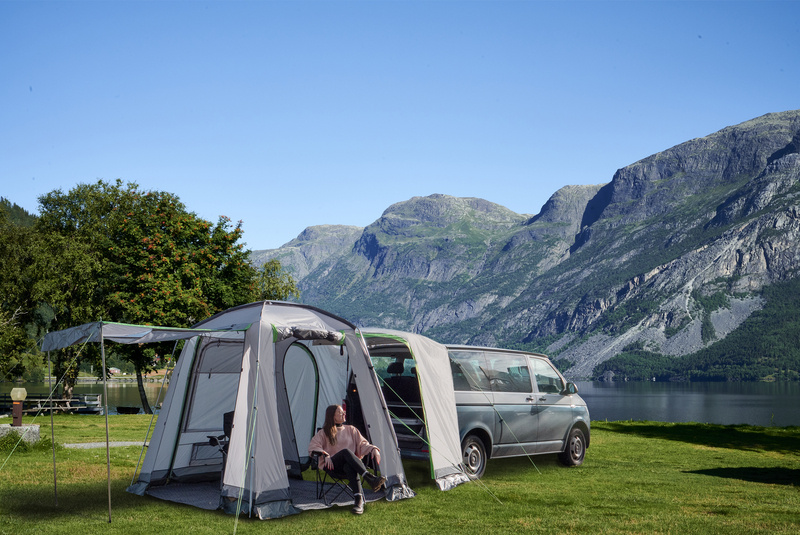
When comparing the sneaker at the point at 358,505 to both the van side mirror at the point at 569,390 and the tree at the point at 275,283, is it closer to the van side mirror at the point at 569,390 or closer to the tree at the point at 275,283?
the van side mirror at the point at 569,390

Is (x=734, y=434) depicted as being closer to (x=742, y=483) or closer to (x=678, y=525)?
(x=742, y=483)

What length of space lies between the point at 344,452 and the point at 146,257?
2268 centimetres

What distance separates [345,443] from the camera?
34.1 ft

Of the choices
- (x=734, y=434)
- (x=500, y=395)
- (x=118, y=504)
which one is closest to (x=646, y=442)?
(x=734, y=434)

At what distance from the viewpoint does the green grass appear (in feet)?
28.5

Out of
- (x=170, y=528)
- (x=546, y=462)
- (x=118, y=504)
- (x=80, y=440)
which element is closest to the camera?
(x=170, y=528)

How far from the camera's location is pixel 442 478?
11266 millimetres

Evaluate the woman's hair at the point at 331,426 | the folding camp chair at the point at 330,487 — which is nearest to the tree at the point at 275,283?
the folding camp chair at the point at 330,487

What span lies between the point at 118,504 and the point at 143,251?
21437 millimetres

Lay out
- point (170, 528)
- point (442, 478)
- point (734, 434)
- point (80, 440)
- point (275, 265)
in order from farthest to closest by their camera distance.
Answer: point (275, 265), point (734, 434), point (80, 440), point (442, 478), point (170, 528)

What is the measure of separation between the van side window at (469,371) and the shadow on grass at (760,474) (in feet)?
16.4

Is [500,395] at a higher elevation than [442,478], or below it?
higher

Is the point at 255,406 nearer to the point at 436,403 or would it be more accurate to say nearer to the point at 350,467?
the point at 350,467

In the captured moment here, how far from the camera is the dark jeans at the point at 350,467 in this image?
9867 millimetres
